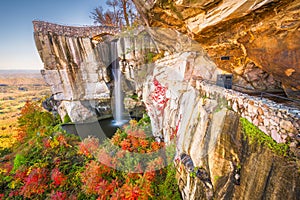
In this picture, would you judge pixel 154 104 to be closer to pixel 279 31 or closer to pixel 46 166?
pixel 279 31

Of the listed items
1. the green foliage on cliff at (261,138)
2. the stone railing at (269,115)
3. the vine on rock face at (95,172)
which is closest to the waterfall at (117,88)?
the vine on rock face at (95,172)

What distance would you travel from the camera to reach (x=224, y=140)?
4.12 m

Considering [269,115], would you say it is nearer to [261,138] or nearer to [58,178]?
[261,138]

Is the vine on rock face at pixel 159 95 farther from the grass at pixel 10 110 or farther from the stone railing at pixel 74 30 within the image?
the grass at pixel 10 110

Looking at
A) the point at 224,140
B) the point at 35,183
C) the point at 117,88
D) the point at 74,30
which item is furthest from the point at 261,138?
the point at 74,30

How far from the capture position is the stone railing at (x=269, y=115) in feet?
8.64

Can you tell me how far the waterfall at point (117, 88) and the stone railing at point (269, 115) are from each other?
12628mm

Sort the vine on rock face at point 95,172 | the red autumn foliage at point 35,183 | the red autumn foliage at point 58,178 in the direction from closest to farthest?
the vine on rock face at point 95,172 → the red autumn foliage at point 35,183 → the red autumn foliage at point 58,178

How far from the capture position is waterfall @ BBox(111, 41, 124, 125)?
1465cm

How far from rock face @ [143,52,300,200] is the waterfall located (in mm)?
8589

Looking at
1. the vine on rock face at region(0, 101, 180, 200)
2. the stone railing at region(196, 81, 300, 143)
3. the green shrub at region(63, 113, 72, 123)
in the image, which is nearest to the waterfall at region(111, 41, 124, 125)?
the green shrub at region(63, 113, 72, 123)

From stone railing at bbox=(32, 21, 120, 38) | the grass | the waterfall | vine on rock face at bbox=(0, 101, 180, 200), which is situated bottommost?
the grass

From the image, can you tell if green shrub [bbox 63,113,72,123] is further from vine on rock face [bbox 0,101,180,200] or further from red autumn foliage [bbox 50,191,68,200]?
red autumn foliage [bbox 50,191,68,200]

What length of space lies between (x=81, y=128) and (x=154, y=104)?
10.2 metres
